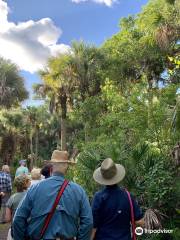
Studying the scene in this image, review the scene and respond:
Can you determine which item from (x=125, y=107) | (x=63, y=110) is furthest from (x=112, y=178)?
(x=63, y=110)

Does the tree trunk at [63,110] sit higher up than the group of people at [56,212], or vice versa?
the tree trunk at [63,110]

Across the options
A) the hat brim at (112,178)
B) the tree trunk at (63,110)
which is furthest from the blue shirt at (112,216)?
the tree trunk at (63,110)

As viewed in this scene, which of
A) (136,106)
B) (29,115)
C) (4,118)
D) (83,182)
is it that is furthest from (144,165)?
(29,115)

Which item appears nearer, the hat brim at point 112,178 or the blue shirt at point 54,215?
the blue shirt at point 54,215

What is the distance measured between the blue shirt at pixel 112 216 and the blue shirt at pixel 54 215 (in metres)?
0.53

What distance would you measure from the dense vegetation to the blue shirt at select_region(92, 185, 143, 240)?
13.6ft

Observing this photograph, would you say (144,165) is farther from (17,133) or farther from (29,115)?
(29,115)

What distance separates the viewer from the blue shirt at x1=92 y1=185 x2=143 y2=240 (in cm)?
436

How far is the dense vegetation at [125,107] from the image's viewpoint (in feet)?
30.8

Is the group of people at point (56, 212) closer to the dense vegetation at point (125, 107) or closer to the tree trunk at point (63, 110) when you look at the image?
the dense vegetation at point (125, 107)

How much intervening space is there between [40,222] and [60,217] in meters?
0.17

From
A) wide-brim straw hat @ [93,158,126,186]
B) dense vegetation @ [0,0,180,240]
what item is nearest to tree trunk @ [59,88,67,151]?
dense vegetation @ [0,0,180,240]

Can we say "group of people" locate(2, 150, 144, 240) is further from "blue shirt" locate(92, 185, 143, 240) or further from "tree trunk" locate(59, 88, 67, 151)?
"tree trunk" locate(59, 88, 67, 151)

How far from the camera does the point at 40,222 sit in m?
3.73
